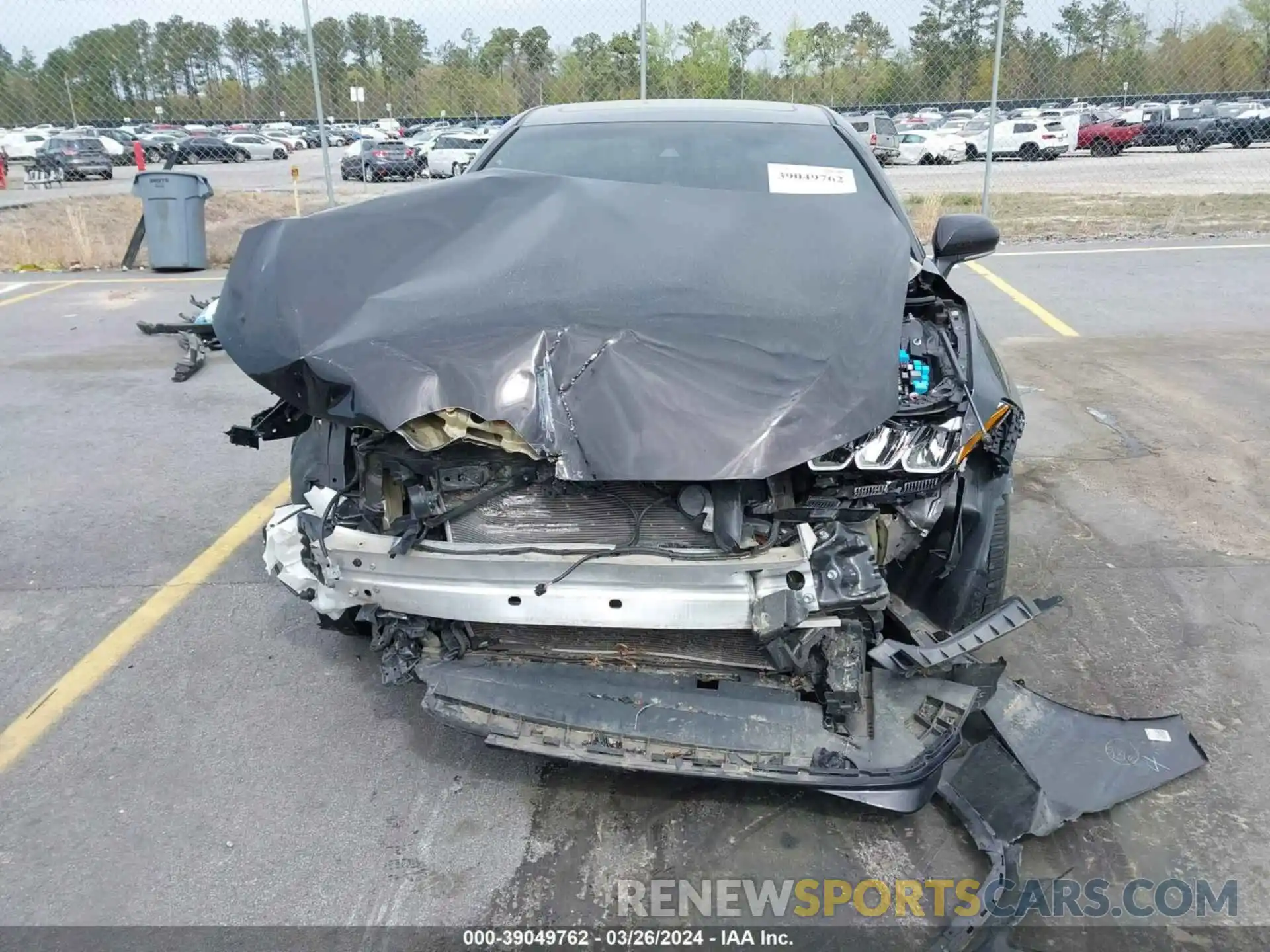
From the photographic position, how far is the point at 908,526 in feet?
8.57

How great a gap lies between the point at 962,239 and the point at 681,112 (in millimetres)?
1430

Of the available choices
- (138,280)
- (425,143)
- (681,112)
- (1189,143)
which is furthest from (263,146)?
(681,112)

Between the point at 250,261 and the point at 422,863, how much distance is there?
1.78 metres

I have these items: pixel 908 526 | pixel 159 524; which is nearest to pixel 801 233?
pixel 908 526

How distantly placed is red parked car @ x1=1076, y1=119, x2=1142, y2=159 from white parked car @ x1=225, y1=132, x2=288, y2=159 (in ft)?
94.8

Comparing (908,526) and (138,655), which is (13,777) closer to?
(138,655)

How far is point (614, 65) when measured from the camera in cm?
1149

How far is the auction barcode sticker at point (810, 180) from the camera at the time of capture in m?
3.45

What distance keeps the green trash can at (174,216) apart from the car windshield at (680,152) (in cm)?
775

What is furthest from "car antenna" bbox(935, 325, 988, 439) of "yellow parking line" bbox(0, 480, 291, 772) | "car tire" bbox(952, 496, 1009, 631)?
"yellow parking line" bbox(0, 480, 291, 772)

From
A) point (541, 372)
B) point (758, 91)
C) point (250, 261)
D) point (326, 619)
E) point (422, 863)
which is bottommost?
point (422, 863)

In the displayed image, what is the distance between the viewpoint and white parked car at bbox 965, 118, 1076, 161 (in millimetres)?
26172

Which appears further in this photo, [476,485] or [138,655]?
[138,655]

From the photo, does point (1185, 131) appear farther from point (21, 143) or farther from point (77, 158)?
point (21, 143)
